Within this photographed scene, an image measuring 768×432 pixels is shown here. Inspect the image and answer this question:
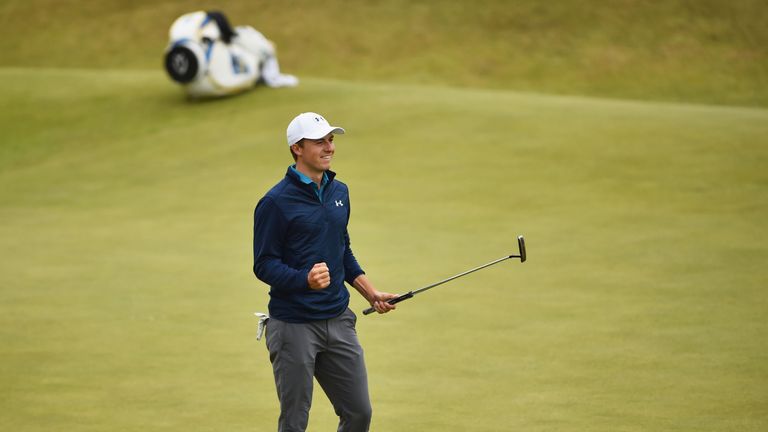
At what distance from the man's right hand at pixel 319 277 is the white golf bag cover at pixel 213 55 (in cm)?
1598

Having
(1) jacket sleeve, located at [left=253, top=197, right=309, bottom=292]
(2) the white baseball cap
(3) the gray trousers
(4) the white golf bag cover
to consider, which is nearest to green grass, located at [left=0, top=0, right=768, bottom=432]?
(4) the white golf bag cover

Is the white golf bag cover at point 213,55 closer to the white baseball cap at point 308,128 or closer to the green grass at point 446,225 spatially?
the green grass at point 446,225

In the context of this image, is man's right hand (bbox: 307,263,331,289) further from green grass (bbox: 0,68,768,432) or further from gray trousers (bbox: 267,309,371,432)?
green grass (bbox: 0,68,768,432)

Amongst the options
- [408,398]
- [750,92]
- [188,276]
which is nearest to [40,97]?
[188,276]

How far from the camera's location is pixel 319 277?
505 centimetres

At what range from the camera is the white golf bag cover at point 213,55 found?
67.6 feet

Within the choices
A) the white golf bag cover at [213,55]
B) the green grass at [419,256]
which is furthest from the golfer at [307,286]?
the white golf bag cover at [213,55]

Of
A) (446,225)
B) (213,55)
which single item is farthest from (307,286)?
(213,55)

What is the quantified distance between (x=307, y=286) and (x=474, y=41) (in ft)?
80.8

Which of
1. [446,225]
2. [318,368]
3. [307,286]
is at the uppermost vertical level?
[446,225]

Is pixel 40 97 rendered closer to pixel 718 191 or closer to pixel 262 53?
pixel 262 53

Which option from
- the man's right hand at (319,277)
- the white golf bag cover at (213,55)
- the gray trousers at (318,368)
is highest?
the white golf bag cover at (213,55)

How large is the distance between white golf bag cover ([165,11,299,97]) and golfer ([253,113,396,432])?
15653mm

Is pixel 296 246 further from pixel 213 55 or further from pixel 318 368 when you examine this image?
pixel 213 55
